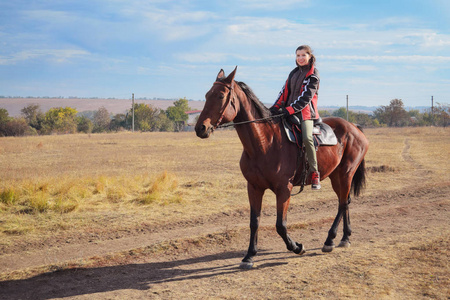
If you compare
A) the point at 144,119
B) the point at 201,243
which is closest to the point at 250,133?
the point at 201,243

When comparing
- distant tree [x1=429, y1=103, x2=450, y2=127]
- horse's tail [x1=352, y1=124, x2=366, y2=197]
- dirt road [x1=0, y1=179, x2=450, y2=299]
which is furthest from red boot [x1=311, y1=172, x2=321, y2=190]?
distant tree [x1=429, y1=103, x2=450, y2=127]

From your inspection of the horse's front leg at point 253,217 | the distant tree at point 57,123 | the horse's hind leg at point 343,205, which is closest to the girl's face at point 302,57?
the horse's front leg at point 253,217

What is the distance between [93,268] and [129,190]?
5708 millimetres

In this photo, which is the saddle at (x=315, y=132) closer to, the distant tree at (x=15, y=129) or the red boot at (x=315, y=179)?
the red boot at (x=315, y=179)

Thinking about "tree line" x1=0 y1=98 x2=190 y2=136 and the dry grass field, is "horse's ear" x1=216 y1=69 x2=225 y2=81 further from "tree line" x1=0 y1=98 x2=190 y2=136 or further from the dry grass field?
"tree line" x1=0 y1=98 x2=190 y2=136

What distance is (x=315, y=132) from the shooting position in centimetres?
613

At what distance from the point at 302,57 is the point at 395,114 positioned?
78.4 meters

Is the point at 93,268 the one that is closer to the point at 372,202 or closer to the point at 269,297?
the point at 269,297

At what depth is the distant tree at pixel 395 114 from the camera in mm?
76625

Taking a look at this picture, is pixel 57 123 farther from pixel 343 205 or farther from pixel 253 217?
pixel 253 217

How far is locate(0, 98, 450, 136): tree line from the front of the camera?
153ft

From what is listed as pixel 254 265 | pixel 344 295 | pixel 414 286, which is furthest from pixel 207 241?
pixel 414 286

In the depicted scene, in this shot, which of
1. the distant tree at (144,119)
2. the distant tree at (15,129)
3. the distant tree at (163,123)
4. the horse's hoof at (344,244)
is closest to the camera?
the horse's hoof at (344,244)

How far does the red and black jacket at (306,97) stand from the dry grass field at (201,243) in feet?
7.74
